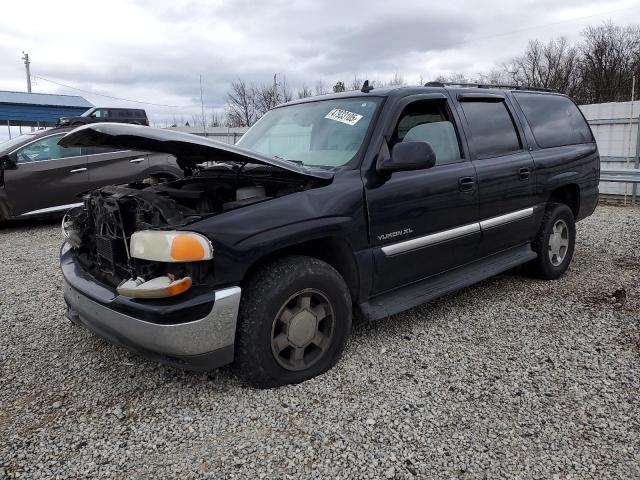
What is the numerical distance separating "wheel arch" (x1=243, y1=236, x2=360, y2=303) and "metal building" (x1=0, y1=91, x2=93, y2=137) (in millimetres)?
34531

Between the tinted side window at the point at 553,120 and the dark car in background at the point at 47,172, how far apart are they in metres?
4.79

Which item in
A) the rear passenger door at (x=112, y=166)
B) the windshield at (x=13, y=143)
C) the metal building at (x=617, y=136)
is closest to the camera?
the windshield at (x=13, y=143)

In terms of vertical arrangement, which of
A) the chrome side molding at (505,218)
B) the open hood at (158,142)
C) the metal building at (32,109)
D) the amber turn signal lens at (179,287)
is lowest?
the amber turn signal lens at (179,287)

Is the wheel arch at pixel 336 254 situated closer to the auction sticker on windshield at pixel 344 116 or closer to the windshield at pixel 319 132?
the windshield at pixel 319 132

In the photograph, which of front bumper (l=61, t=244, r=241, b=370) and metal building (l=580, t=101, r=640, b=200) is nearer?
front bumper (l=61, t=244, r=241, b=370)

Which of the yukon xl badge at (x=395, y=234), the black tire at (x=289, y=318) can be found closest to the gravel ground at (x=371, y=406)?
the black tire at (x=289, y=318)

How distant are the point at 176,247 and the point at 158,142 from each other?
22.4 inches

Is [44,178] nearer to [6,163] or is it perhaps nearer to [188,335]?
[6,163]

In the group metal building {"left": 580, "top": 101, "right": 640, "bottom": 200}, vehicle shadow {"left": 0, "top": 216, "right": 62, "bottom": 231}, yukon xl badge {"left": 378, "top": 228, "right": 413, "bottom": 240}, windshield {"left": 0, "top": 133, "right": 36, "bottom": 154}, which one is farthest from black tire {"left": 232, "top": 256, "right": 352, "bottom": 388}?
metal building {"left": 580, "top": 101, "right": 640, "bottom": 200}

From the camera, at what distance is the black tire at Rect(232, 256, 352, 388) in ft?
8.23

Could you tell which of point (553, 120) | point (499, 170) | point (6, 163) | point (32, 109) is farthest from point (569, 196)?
point (32, 109)

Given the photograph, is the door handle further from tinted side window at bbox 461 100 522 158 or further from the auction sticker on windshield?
the auction sticker on windshield

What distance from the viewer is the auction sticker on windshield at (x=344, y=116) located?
3.26m

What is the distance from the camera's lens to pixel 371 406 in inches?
100
